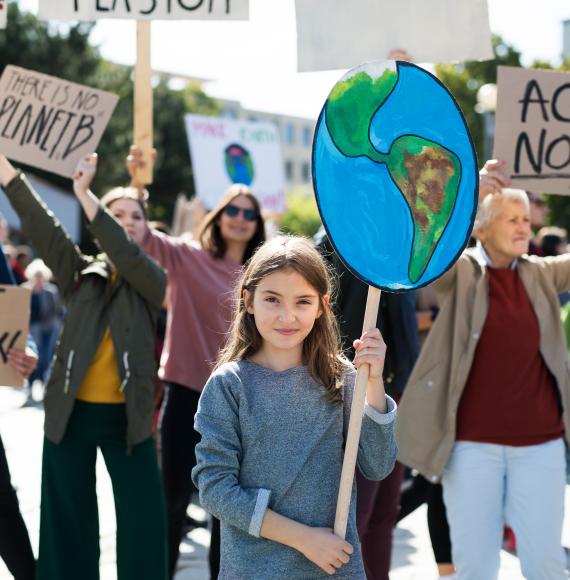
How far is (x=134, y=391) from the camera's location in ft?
14.8

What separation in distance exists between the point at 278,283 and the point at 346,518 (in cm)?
64

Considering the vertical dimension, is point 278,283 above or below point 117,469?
above

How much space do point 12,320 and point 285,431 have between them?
209 centimetres

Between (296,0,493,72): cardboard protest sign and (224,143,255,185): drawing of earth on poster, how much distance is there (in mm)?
5118

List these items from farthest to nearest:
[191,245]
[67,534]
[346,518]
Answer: [191,245] < [67,534] < [346,518]

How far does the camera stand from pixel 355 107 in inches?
117

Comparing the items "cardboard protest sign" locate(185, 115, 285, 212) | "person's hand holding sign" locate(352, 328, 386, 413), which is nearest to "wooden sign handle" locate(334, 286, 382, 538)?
"person's hand holding sign" locate(352, 328, 386, 413)

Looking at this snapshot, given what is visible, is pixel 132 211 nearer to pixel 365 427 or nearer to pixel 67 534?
pixel 67 534

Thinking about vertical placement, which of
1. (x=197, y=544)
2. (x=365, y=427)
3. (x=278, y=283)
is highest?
(x=278, y=283)

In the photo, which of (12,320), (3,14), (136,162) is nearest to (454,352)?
(136,162)

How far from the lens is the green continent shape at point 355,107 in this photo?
9.67ft

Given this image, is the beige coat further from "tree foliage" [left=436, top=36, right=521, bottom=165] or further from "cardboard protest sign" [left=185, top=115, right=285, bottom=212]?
"tree foliage" [left=436, top=36, right=521, bottom=165]

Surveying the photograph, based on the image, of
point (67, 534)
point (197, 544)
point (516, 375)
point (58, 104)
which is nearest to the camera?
point (516, 375)

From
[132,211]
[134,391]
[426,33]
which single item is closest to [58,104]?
[132,211]
